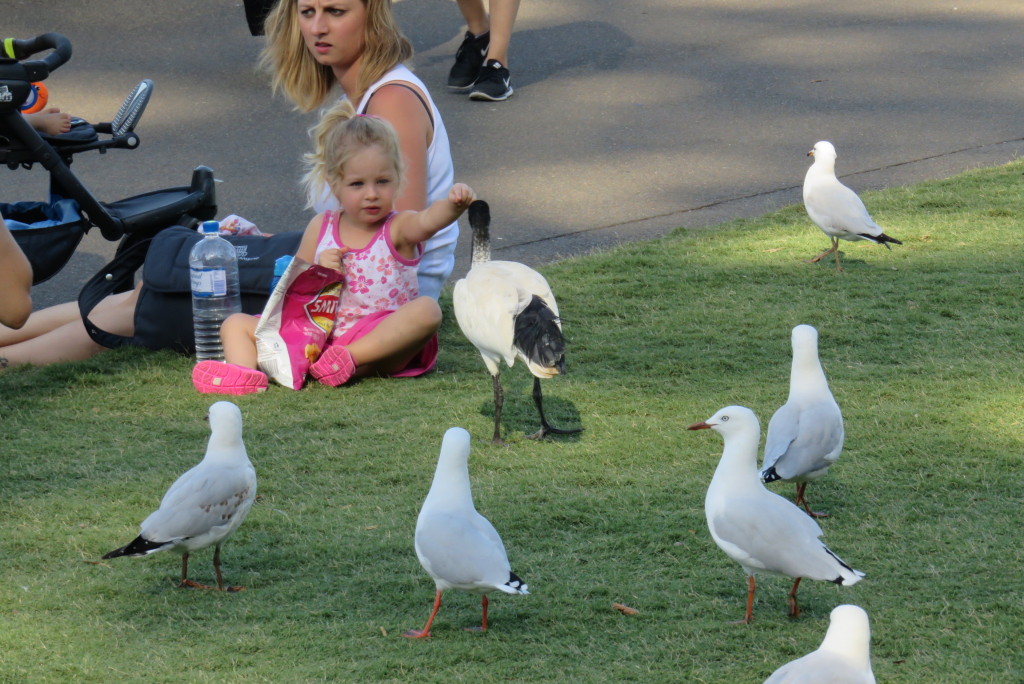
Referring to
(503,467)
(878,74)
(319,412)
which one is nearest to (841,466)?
(503,467)

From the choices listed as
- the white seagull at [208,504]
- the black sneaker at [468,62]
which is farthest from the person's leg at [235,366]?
the black sneaker at [468,62]

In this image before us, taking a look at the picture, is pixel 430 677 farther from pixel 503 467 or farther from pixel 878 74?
pixel 878 74

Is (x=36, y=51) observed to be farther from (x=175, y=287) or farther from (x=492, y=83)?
(x=492, y=83)

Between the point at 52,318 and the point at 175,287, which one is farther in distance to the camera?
the point at 52,318

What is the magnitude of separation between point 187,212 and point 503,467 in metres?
2.35

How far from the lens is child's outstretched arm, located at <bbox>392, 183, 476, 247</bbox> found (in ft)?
13.6

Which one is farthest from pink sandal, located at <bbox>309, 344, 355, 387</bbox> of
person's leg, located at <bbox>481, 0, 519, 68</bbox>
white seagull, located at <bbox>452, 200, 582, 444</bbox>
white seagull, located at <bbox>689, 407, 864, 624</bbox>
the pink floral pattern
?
person's leg, located at <bbox>481, 0, 519, 68</bbox>

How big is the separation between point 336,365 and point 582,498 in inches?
52.3

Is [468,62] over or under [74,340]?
under

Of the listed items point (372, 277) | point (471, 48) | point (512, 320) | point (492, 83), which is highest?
point (512, 320)

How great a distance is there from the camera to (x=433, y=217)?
14.5 ft

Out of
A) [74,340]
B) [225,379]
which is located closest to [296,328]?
[225,379]

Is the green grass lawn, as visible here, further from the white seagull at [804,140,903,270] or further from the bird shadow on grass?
the white seagull at [804,140,903,270]

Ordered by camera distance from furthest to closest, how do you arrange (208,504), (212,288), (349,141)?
(212,288) → (349,141) → (208,504)
